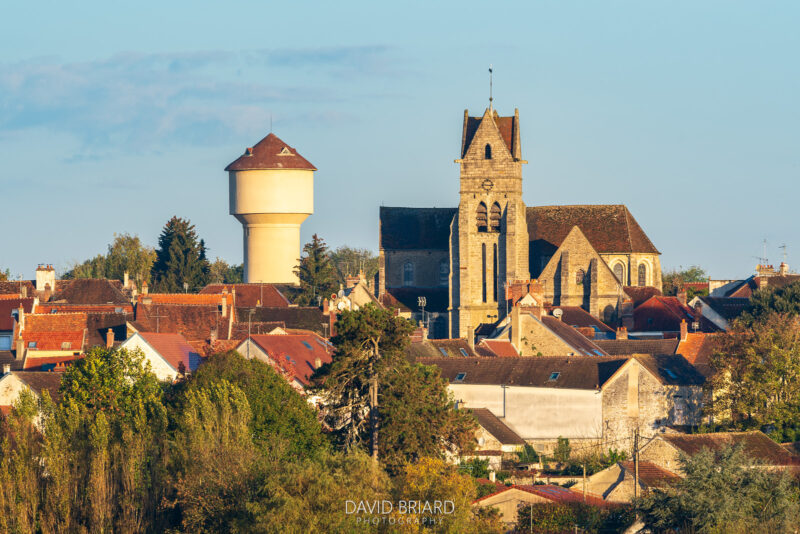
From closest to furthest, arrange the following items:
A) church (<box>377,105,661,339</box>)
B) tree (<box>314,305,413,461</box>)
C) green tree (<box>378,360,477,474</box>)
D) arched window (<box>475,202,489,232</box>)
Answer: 1. green tree (<box>378,360,477,474</box>)
2. tree (<box>314,305,413,461</box>)
3. church (<box>377,105,661,339</box>)
4. arched window (<box>475,202,489,232</box>)

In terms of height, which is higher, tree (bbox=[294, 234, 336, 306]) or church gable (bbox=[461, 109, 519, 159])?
church gable (bbox=[461, 109, 519, 159])

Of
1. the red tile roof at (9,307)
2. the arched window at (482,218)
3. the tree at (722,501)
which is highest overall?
the arched window at (482,218)

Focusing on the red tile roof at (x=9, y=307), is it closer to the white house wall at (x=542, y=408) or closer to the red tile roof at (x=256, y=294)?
the red tile roof at (x=256, y=294)

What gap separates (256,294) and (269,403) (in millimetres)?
41899

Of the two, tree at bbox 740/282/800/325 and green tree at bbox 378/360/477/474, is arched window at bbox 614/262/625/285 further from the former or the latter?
green tree at bbox 378/360/477/474

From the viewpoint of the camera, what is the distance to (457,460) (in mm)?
52688

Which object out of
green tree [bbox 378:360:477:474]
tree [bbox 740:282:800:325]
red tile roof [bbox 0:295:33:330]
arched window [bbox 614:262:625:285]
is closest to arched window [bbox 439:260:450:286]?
arched window [bbox 614:262:625:285]

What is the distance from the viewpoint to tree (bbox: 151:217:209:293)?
326 ft

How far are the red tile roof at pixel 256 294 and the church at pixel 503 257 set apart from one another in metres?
8.12

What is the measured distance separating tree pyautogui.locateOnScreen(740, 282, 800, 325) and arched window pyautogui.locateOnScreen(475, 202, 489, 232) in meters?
16.3

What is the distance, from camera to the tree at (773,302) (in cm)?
7838

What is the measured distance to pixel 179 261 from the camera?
100m

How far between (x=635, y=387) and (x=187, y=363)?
15.6 m

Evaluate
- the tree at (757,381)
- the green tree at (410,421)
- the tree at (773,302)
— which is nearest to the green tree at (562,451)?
the tree at (757,381)
